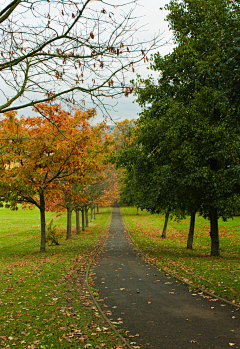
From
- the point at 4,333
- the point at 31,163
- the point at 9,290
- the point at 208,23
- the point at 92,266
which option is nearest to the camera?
the point at 4,333

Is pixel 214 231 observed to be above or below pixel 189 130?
below

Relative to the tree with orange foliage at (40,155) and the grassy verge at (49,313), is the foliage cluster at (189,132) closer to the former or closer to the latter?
the tree with orange foliage at (40,155)

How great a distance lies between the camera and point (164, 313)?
6.57 metres

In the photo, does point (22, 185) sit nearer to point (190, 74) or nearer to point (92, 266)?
point (92, 266)

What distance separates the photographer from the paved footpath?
5195 millimetres

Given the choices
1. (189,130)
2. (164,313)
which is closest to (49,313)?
(164,313)

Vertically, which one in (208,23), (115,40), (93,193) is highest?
(208,23)

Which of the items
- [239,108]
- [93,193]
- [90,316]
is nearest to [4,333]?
[90,316]

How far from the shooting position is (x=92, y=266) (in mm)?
12172

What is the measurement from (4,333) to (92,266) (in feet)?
22.6

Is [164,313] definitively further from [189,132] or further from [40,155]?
[40,155]

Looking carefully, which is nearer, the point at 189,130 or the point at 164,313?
the point at 164,313

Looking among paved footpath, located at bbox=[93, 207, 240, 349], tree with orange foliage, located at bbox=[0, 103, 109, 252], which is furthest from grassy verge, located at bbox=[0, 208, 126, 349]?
tree with orange foliage, located at bbox=[0, 103, 109, 252]

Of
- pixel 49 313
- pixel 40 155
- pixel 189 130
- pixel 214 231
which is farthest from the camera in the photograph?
pixel 214 231
